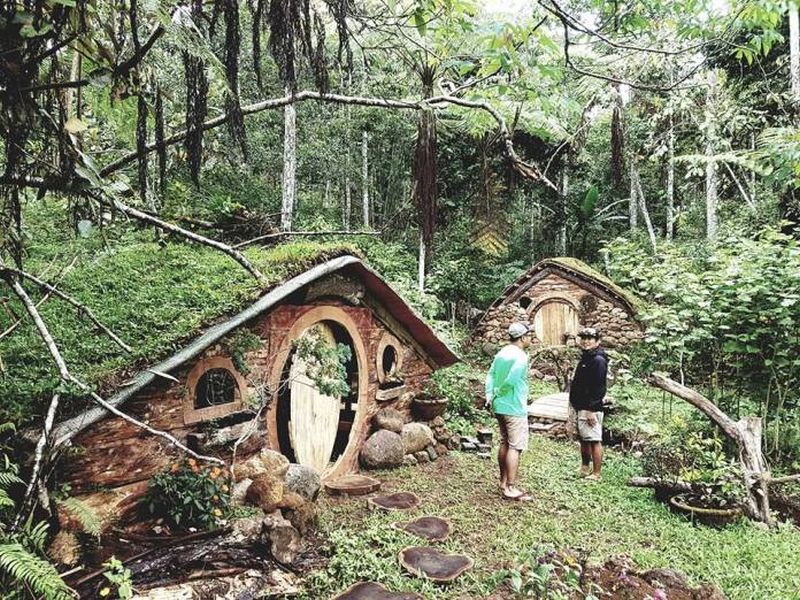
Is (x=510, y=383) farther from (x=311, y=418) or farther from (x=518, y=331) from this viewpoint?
(x=311, y=418)

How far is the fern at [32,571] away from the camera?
94.7 inches

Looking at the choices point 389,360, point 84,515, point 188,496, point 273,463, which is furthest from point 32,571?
point 389,360

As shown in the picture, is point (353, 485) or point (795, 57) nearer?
point (353, 485)

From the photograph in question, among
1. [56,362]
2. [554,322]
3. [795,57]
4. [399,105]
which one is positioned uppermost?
[795,57]

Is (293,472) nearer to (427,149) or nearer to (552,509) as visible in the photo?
(552,509)

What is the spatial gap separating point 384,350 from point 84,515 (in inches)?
161

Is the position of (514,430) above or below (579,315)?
below

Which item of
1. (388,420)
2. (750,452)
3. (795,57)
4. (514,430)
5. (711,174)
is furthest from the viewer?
(711,174)

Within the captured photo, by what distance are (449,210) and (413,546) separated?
1350 cm

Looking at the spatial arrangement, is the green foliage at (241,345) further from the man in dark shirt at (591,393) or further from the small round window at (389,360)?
the man in dark shirt at (591,393)

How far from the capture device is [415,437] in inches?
266

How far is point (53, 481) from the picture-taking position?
339 cm

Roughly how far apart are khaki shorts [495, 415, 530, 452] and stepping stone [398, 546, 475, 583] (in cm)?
155

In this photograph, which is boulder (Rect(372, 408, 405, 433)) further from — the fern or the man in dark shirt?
the fern
